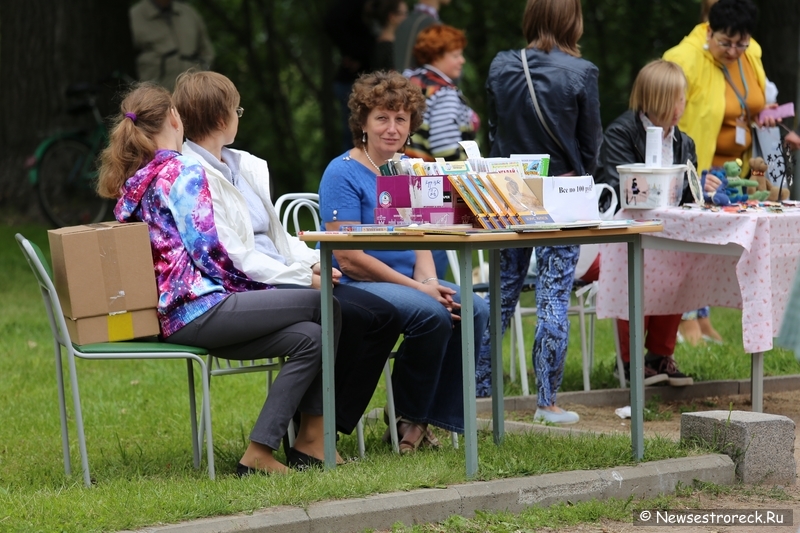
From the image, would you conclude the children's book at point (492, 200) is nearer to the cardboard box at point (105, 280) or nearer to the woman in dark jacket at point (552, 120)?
the cardboard box at point (105, 280)

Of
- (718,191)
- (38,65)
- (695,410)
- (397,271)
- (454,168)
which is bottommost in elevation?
(695,410)

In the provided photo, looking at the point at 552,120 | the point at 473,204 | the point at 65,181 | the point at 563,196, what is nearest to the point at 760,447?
the point at 563,196

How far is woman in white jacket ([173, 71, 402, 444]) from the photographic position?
459 cm

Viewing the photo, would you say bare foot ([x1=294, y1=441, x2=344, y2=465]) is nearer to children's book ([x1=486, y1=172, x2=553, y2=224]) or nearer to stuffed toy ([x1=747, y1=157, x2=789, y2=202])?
children's book ([x1=486, y1=172, x2=553, y2=224])

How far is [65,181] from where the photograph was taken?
11414 mm

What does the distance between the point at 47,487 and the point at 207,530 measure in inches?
39.0

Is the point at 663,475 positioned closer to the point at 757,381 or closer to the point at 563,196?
the point at 563,196

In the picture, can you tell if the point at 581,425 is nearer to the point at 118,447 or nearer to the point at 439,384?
the point at 439,384

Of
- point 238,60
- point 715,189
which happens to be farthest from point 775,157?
point 238,60

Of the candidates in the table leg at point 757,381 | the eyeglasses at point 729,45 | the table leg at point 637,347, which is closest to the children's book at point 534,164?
the table leg at point 637,347

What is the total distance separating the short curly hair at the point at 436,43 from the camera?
7.47 meters

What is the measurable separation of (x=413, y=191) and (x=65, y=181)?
7869mm

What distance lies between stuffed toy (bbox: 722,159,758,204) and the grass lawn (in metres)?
1.28

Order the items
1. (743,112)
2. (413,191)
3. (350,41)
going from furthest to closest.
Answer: (350,41) < (743,112) < (413,191)
